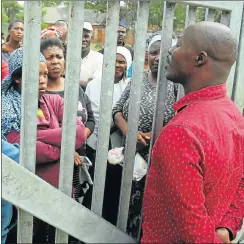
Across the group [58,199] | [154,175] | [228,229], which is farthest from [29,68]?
[228,229]

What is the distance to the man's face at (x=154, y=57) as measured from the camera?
2.50 metres

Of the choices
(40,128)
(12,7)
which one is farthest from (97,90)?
(12,7)

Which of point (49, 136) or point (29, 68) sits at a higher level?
point (29, 68)

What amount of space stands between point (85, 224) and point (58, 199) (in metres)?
0.18

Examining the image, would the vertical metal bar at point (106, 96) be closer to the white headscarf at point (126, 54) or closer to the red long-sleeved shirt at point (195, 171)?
the red long-sleeved shirt at point (195, 171)

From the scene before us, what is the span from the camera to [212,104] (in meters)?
1.46

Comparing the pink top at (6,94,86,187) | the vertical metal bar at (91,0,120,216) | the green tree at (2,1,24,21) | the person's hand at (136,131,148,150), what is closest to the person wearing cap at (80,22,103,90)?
the green tree at (2,1,24,21)

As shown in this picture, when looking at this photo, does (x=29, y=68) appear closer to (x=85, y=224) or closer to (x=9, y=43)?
(x=85, y=224)

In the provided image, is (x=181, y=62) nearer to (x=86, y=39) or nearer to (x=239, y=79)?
(x=239, y=79)

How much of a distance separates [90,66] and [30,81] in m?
2.81

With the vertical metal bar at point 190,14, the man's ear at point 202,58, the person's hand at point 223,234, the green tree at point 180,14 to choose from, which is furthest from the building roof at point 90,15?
the person's hand at point 223,234

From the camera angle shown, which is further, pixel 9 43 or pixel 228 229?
pixel 9 43

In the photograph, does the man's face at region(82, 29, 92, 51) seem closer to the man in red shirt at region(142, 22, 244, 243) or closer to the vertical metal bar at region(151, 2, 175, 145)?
the vertical metal bar at region(151, 2, 175, 145)

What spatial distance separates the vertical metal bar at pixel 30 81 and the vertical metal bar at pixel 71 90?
114 millimetres
